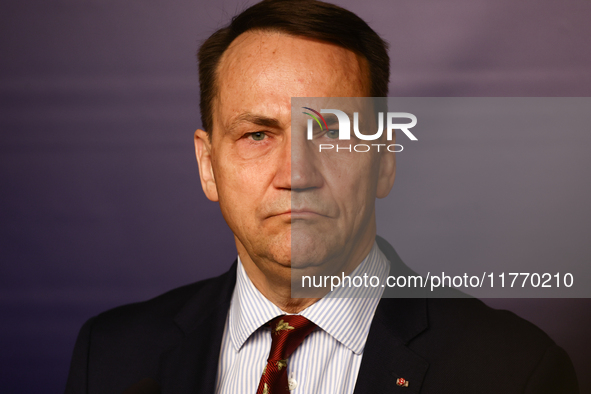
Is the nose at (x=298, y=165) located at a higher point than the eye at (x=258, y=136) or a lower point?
lower

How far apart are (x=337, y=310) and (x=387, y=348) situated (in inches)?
8.3

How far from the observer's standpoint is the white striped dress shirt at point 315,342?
1.95 meters

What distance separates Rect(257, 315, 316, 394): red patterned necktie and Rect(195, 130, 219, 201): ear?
0.54 meters

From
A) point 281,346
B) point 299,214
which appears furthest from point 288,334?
point 299,214

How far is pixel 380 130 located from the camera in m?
2.12

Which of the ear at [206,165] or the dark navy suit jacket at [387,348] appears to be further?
the ear at [206,165]

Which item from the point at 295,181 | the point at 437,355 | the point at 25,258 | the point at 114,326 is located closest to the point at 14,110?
the point at 25,258

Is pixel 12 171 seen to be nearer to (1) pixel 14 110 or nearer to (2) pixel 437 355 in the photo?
(1) pixel 14 110

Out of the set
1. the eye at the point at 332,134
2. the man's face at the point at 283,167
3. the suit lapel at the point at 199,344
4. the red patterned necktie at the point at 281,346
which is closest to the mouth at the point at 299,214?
the man's face at the point at 283,167

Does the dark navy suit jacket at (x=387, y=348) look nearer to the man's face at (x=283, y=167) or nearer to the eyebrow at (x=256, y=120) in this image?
the man's face at (x=283, y=167)

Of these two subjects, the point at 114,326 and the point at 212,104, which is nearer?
the point at 212,104

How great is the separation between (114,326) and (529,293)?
192 centimetres

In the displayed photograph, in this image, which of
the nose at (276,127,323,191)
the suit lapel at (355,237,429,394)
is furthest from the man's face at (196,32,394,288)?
the suit lapel at (355,237,429,394)

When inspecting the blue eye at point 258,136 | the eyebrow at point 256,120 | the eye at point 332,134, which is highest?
the eyebrow at point 256,120
